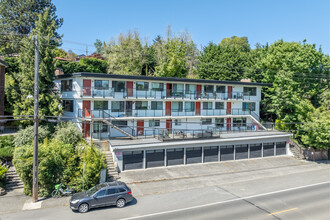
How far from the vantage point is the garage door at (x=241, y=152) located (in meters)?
30.3

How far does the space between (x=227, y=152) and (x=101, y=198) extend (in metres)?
17.3

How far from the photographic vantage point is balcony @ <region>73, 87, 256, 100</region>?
27656 mm

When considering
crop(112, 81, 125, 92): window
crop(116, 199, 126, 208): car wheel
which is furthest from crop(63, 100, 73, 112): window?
crop(116, 199, 126, 208): car wheel

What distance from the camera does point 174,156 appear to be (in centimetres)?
2708

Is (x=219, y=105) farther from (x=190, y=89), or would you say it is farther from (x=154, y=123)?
(x=154, y=123)

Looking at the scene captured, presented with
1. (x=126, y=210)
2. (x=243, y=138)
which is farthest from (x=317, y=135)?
(x=126, y=210)

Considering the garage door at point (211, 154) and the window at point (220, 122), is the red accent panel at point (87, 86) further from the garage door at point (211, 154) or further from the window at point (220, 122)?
the window at point (220, 122)

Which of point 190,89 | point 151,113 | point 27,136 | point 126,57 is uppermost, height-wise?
point 126,57

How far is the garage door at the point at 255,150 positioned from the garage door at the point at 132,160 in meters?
14.2

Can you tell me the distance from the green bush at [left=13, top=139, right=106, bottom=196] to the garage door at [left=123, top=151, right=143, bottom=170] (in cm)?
367

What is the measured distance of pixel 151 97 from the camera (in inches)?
1208

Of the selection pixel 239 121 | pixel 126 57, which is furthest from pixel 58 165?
pixel 126 57

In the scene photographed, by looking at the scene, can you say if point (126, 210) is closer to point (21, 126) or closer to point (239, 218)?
point (239, 218)

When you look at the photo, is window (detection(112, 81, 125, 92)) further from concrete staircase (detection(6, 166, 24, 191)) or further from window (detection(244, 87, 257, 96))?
window (detection(244, 87, 257, 96))
